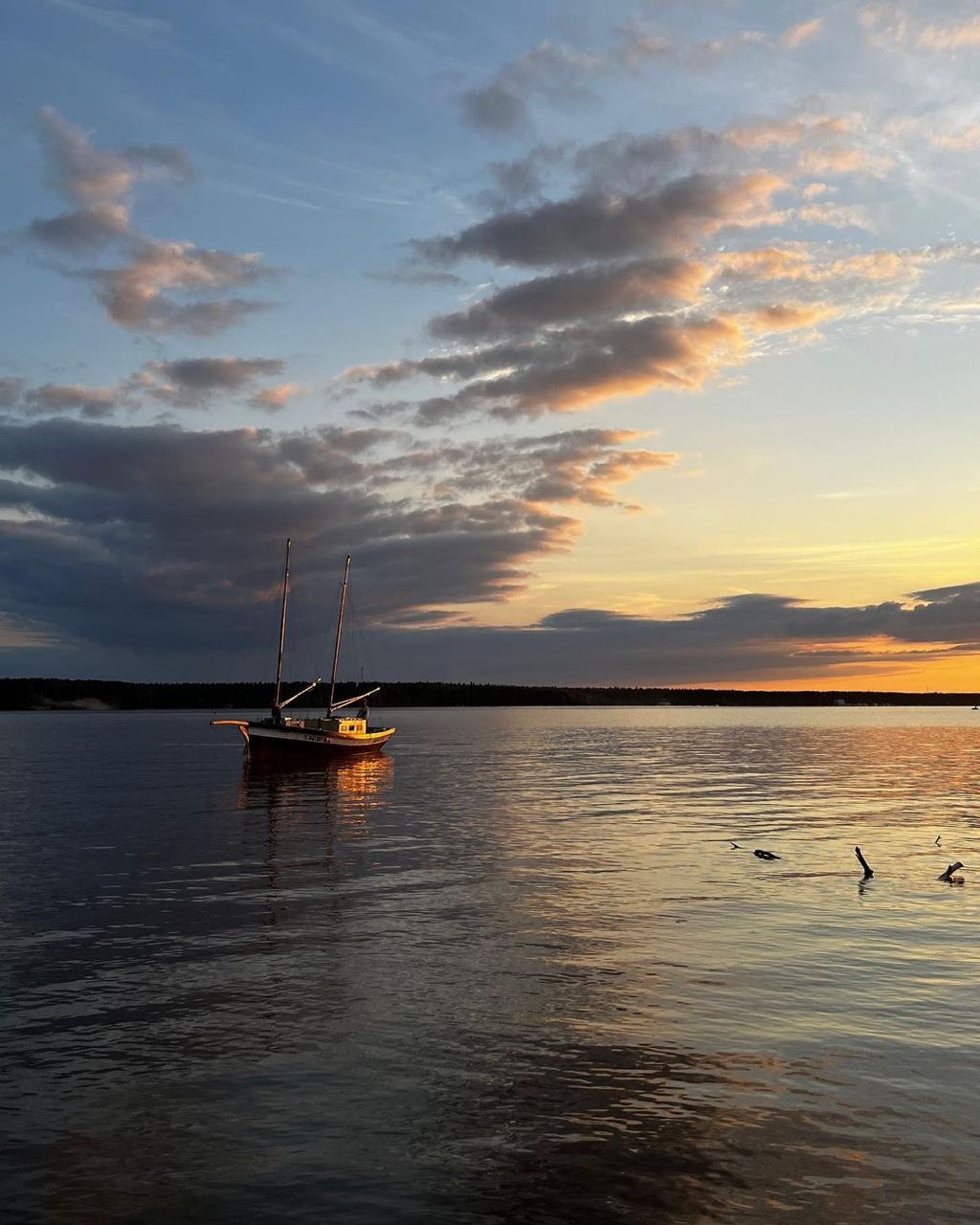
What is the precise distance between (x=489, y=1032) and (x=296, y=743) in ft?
273

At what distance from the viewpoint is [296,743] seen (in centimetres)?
10000

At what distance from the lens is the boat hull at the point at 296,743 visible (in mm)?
96875

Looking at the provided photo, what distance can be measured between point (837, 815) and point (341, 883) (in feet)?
110

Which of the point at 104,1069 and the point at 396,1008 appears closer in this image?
the point at 104,1069

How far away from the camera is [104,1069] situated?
17.0 m

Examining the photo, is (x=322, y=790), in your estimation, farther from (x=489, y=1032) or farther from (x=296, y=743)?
(x=489, y=1032)

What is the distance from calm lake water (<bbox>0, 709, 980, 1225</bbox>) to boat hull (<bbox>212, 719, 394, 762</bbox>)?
50.6 meters

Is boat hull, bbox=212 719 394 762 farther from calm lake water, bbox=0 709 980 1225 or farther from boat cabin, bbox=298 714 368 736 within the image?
calm lake water, bbox=0 709 980 1225

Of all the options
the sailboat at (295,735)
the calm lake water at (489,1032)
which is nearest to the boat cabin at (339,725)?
the sailboat at (295,735)

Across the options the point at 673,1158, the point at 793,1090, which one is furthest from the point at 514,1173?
the point at 793,1090

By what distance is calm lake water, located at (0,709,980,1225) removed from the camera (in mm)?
13023

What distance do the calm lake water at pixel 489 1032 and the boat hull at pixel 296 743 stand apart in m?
50.6

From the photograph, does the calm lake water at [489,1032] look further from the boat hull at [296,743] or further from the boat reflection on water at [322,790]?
the boat hull at [296,743]

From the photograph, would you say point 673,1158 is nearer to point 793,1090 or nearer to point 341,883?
point 793,1090
